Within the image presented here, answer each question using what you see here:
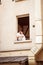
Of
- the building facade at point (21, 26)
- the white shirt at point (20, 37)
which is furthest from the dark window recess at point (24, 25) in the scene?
the white shirt at point (20, 37)

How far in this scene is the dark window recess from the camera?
632 centimetres

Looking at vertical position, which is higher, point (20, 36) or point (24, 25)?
point (24, 25)

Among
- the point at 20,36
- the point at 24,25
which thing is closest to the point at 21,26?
the point at 24,25

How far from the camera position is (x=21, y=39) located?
20.6 ft

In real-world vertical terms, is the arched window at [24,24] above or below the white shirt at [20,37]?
above

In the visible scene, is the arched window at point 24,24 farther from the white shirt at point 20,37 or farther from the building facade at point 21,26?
the white shirt at point 20,37

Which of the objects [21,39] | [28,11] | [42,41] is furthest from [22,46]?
[28,11]

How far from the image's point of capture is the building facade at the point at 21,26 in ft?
19.5

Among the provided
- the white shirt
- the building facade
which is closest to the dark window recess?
the building facade

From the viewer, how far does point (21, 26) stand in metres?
6.45

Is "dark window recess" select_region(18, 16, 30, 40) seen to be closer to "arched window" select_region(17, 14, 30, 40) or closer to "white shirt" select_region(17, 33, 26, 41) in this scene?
"arched window" select_region(17, 14, 30, 40)

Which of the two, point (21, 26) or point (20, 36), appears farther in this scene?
point (21, 26)

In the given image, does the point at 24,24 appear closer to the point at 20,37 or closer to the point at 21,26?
the point at 21,26

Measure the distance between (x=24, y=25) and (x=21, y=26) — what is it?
111mm
